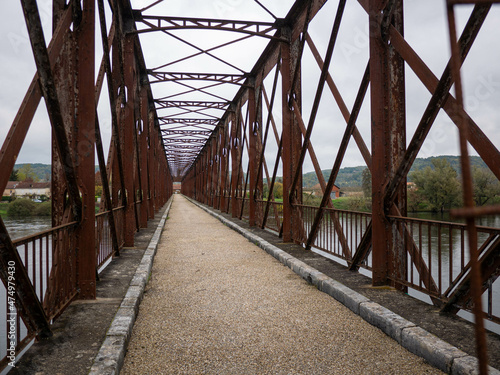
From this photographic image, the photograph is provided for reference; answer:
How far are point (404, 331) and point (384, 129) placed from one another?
7.92 ft

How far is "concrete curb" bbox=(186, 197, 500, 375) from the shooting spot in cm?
244

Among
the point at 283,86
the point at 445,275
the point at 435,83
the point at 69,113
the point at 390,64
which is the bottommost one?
the point at 445,275

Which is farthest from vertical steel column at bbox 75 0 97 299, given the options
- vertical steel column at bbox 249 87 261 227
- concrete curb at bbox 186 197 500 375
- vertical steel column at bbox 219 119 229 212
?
vertical steel column at bbox 219 119 229 212

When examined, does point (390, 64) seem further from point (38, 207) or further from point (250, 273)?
point (38, 207)

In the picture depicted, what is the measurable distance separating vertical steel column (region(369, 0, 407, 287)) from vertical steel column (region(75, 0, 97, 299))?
10.8ft

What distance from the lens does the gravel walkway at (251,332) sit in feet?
8.91

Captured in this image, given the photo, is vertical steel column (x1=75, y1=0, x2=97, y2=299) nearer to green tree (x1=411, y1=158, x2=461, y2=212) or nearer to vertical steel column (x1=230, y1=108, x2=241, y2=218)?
green tree (x1=411, y1=158, x2=461, y2=212)

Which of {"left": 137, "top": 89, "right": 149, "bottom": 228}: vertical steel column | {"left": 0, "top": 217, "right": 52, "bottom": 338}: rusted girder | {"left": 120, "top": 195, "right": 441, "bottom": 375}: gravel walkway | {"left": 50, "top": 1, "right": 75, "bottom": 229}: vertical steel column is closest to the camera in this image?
{"left": 0, "top": 217, "right": 52, "bottom": 338}: rusted girder

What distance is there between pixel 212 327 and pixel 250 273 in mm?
2300

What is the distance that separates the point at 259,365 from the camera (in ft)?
9.00

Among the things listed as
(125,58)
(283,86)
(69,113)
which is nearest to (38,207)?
(125,58)

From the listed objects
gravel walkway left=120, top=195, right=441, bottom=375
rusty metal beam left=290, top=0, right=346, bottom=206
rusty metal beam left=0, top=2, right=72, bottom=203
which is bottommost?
gravel walkway left=120, top=195, right=441, bottom=375

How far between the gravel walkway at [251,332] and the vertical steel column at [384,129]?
90cm

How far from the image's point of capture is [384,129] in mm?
4434
